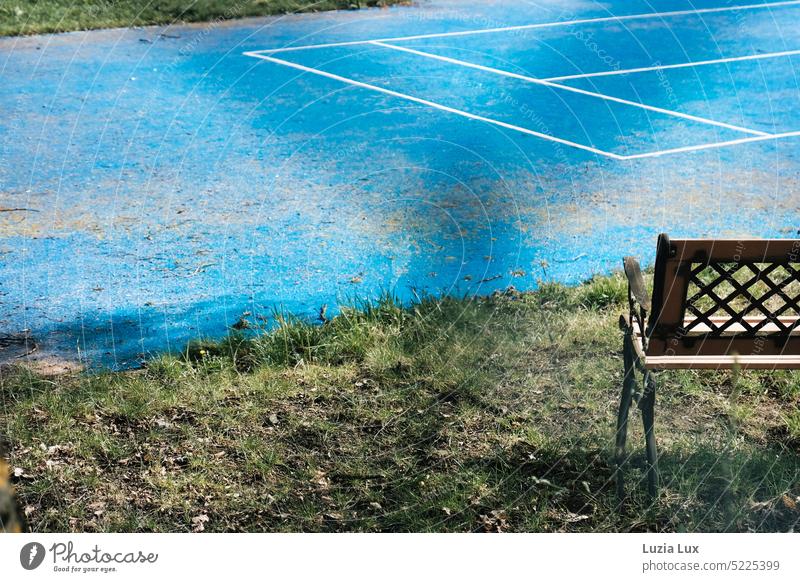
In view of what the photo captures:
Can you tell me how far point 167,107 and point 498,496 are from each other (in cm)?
621

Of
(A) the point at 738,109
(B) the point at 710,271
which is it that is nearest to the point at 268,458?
(B) the point at 710,271

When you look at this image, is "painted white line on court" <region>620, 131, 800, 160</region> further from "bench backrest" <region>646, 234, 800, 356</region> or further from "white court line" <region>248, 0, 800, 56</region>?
"bench backrest" <region>646, 234, 800, 356</region>

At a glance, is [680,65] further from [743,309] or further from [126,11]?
[743,309]

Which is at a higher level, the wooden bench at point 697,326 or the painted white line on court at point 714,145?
the wooden bench at point 697,326

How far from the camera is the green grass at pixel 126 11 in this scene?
11047mm

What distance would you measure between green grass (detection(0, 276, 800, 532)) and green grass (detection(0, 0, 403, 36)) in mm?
7061

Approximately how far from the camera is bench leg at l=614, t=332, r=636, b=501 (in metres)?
3.99

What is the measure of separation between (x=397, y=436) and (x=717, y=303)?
1.60 metres

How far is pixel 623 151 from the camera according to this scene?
823 centimetres

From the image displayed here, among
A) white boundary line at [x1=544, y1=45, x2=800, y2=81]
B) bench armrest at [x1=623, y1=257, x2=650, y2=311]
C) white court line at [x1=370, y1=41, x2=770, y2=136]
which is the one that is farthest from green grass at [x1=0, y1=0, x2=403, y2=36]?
bench armrest at [x1=623, y1=257, x2=650, y2=311]

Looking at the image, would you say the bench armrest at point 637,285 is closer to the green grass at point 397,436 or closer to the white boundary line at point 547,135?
the green grass at point 397,436

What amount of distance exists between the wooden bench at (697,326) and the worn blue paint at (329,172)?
2.20m

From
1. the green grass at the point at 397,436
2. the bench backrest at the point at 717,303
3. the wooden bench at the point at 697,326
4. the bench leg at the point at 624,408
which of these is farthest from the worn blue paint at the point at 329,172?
the bench backrest at the point at 717,303

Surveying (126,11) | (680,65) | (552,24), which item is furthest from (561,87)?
(126,11)
